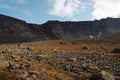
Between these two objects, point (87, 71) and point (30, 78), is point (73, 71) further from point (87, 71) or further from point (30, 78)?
point (30, 78)

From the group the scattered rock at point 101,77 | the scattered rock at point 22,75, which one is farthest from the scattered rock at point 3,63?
the scattered rock at point 101,77

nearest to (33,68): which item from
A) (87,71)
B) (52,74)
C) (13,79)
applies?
(52,74)

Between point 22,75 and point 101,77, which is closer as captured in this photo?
point 22,75

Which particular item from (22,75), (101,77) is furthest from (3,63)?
(101,77)

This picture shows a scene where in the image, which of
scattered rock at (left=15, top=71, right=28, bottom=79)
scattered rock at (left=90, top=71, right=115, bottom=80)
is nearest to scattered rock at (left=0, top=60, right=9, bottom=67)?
scattered rock at (left=15, top=71, right=28, bottom=79)

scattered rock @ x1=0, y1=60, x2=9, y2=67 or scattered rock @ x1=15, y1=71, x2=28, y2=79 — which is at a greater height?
scattered rock @ x1=0, y1=60, x2=9, y2=67

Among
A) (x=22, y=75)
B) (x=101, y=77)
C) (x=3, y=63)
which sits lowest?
(x=101, y=77)

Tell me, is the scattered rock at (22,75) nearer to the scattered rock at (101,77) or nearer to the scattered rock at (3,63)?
the scattered rock at (3,63)

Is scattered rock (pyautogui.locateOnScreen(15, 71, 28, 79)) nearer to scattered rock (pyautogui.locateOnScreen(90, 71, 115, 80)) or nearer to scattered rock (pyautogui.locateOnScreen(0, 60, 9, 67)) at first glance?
scattered rock (pyautogui.locateOnScreen(0, 60, 9, 67))

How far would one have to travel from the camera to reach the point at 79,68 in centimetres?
3419

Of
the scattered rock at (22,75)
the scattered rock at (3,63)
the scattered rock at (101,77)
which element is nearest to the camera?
the scattered rock at (22,75)

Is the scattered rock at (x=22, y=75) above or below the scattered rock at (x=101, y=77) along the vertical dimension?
above

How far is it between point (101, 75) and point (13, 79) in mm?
9057

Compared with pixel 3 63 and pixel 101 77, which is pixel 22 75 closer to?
pixel 3 63
